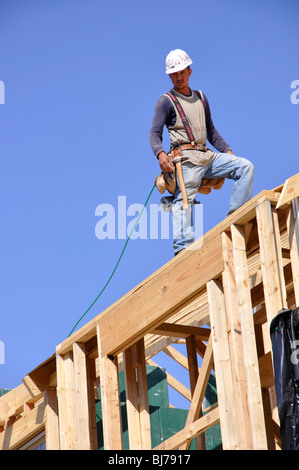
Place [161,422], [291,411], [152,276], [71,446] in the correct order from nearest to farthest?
1. [291,411]
2. [152,276]
3. [71,446]
4. [161,422]

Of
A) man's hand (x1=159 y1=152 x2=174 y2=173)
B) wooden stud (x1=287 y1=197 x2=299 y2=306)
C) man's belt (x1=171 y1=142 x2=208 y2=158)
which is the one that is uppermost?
man's belt (x1=171 y1=142 x2=208 y2=158)

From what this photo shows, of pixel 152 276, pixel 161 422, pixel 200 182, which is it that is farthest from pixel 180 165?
pixel 161 422

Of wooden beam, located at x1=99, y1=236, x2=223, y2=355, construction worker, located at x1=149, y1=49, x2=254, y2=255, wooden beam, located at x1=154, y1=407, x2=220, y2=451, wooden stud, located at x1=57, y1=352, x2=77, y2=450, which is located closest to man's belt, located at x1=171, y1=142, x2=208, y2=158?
Answer: construction worker, located at x1=149, y1=49, x2=254, y2=255

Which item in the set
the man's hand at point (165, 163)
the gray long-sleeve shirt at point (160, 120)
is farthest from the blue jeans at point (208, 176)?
the gray long-sleeve shirt at point (160, 120)

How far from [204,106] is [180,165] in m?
0.89

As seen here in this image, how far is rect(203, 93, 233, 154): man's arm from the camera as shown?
33.5 ft

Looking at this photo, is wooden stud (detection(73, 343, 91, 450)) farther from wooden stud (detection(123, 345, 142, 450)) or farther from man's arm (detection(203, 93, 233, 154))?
man's arm (detection(203, 93, 233, 154))

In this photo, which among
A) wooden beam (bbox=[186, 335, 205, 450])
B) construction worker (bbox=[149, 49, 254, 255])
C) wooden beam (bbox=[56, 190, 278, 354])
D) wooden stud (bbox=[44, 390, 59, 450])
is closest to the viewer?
wooden beam (bbox=[56, 190, 278, 354])

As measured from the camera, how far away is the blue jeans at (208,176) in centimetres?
932

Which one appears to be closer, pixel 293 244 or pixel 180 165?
pixel 293 244

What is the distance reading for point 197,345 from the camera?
11.1 meters

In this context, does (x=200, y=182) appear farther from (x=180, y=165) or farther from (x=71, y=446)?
(x=71, y=446)

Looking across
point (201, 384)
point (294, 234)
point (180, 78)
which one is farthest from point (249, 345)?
point (180, 78)
